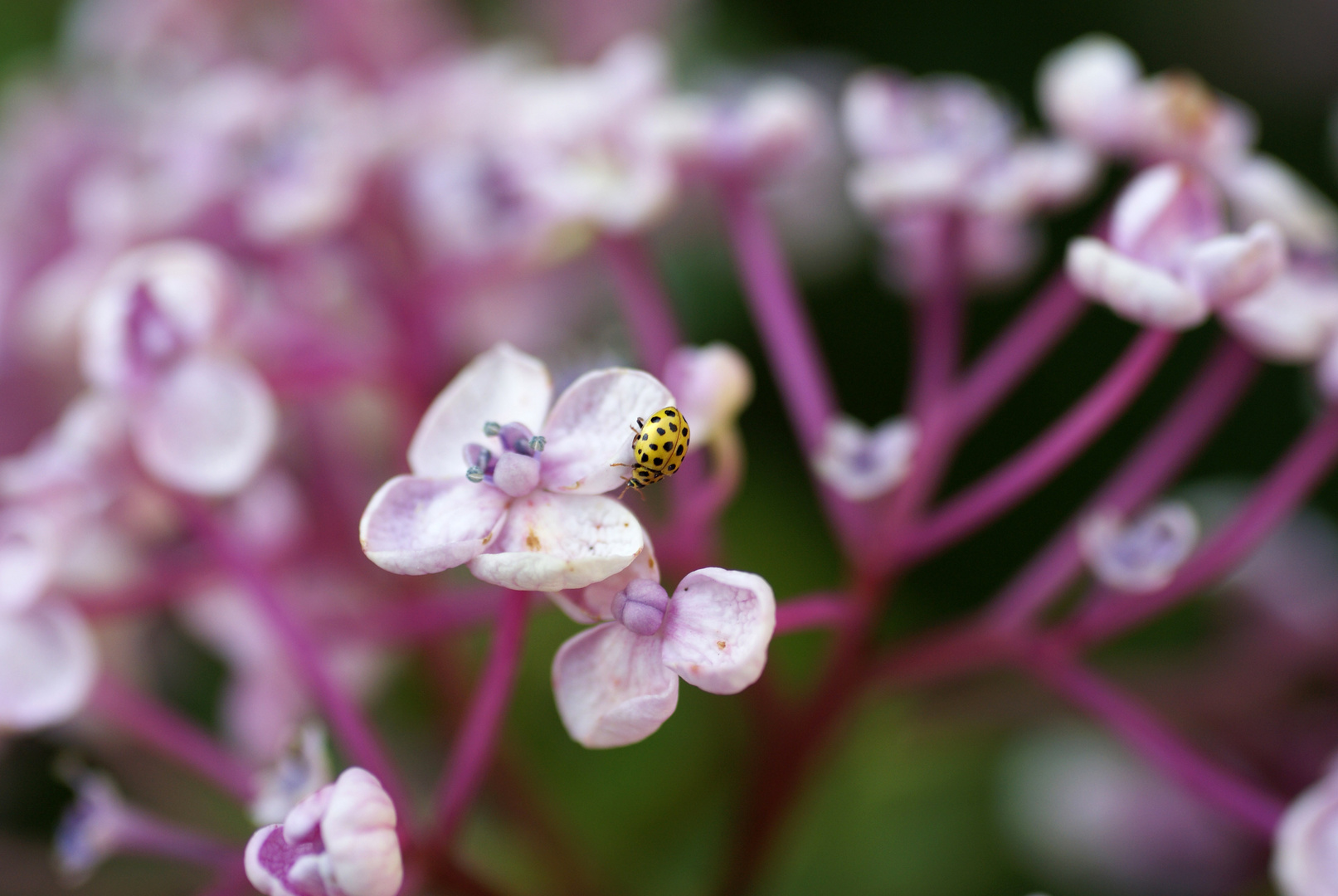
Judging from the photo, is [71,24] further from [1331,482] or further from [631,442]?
[1331,482]

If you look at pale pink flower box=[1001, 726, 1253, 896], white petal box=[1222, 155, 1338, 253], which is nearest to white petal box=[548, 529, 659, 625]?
white petal box=[1222, 155, 1338, 253]

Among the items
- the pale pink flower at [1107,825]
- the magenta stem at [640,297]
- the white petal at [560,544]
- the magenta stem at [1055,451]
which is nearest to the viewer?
the white petal at [560,544]

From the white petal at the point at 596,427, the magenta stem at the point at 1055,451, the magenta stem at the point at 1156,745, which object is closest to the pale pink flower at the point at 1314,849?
the magenta stem at the point at 1156,745

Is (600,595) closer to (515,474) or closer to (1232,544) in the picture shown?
(515,474)

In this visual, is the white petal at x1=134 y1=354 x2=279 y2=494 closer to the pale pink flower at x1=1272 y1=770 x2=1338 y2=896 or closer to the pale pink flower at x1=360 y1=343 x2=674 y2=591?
the pale pink flower at x1=360 y1=343 x2=674 y2=591

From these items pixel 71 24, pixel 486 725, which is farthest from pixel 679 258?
pixel 486 725

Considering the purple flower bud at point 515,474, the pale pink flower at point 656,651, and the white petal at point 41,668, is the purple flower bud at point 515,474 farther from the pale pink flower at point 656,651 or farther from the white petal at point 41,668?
the white petal at point 41,668
